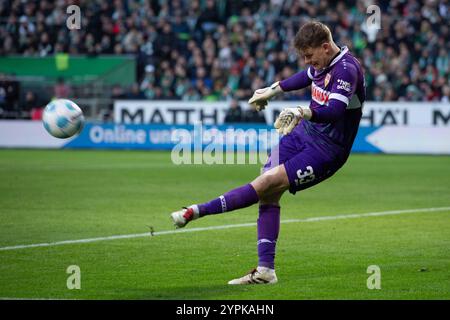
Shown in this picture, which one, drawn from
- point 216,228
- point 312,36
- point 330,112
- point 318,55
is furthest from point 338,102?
point 216,228

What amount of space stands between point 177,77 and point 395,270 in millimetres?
23934

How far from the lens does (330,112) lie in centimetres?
741

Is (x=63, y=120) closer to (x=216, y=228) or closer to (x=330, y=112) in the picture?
(x=216, y=228)

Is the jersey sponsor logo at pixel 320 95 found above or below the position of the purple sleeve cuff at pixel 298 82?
below

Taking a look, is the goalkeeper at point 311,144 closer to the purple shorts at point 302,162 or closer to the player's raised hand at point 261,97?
the purple shorts at point 302,162

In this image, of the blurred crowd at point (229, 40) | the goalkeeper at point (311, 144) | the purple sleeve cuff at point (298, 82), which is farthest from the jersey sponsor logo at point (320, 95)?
the blurred crowd at point (229, 40)

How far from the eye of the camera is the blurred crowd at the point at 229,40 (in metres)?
29.7

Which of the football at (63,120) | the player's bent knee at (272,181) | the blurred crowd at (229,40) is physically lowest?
the player's bent knee at (272,181)

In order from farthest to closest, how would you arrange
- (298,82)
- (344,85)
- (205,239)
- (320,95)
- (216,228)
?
(216,228) < (205,239) < (298,82) < (320,95) < (344,85)

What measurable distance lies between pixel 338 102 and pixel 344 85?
0.18 metres

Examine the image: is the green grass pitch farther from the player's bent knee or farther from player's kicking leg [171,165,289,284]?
the player's bent knee

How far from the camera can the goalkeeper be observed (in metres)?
7.53

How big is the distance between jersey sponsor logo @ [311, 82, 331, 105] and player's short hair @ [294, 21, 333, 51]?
1.38 ft

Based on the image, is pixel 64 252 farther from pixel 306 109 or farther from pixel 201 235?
pixel 306 109
